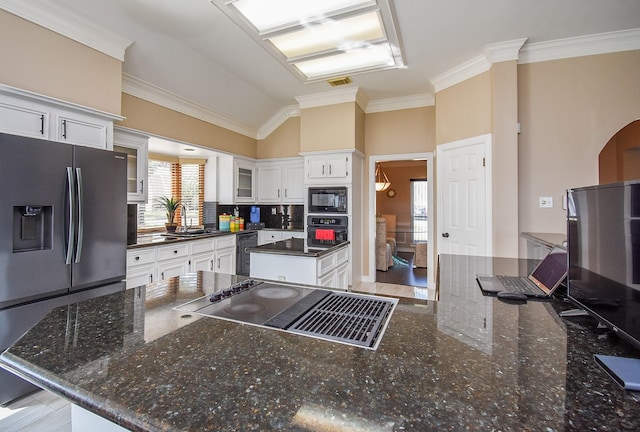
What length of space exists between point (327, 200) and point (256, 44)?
220 cm

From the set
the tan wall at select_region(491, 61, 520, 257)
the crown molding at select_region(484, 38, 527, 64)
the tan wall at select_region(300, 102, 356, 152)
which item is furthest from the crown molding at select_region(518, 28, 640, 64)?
the tan wall at select_region(300, 102, 356, 152)

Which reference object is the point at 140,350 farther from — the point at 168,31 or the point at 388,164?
the point at 388,164

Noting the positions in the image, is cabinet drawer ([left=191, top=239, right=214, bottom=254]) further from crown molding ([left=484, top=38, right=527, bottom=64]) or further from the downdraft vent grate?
crown molding ([left=484, top=38, right=527, bottom=64])

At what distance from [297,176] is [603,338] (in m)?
4.50

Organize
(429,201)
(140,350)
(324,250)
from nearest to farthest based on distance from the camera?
(140,350)
(324,250)
(429,201)

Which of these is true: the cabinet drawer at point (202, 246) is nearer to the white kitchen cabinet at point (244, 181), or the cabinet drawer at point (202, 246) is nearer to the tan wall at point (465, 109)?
the white kitchen cabinet at point (244, 181)

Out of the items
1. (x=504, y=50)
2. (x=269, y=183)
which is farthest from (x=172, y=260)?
(x=504, y=50)

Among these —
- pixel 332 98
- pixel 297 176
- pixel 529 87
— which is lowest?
pixel 297 176

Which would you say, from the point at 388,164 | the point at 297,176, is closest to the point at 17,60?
the point at 297,176

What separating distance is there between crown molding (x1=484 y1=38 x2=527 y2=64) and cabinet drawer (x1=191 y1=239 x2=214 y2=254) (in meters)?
4.01

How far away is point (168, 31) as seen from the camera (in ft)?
9.57

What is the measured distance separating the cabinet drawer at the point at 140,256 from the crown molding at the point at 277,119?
119 inches

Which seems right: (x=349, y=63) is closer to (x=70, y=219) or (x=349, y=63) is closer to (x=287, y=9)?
(x=287, y=9)

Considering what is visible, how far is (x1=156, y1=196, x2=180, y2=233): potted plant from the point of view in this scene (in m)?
4.13
